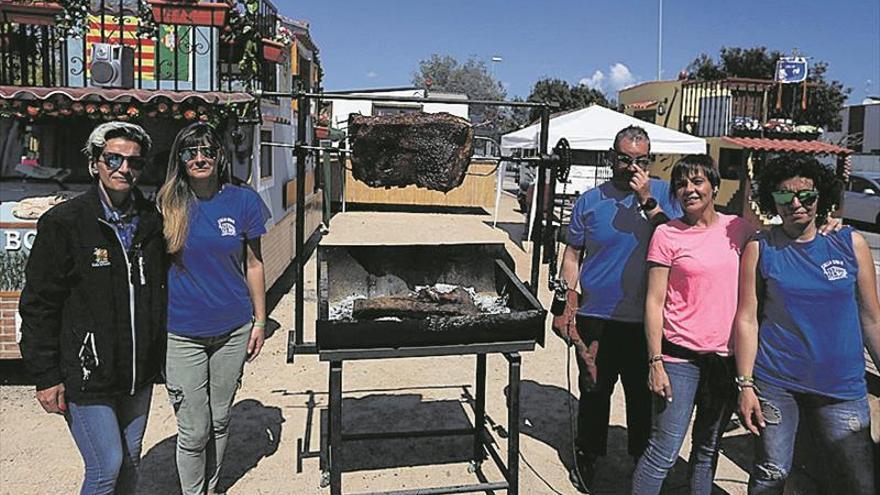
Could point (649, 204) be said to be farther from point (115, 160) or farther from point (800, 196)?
point (115, 160)

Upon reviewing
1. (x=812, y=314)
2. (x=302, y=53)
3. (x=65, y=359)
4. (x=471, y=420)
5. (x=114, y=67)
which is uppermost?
(x=302, y=53)

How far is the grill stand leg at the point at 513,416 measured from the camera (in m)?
3.32

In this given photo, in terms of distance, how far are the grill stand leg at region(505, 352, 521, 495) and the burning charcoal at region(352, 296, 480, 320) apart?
1.17ft

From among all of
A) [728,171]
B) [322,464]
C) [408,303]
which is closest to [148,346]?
[408,303]

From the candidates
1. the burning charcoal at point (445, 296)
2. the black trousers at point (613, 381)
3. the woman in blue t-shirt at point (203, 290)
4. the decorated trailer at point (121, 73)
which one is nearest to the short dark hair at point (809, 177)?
the black trousers at point (613, 381)

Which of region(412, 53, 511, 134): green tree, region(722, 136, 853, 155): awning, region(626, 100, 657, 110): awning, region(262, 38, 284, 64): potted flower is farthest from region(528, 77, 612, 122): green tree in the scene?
region(262, 38, 284, 64): potted flower

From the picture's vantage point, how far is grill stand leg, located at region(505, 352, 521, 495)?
3.32 metres

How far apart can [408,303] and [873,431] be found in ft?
7.15

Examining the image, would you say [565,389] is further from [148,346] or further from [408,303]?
[148,346]

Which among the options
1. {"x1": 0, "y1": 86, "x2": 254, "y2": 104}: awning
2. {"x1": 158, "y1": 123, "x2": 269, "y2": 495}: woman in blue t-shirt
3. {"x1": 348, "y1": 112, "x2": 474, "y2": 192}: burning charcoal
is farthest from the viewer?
{"x1": 0, "y1": 86, "x2": 254, "y2": 104}: awning

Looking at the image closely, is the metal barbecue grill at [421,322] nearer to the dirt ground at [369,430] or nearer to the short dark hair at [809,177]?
the dirt ground at [369,430]

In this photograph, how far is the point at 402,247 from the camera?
4.34m

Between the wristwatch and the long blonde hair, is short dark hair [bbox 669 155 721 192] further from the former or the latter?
the long blonde hair

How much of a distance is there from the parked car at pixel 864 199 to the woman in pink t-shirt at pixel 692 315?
54.7 feet
